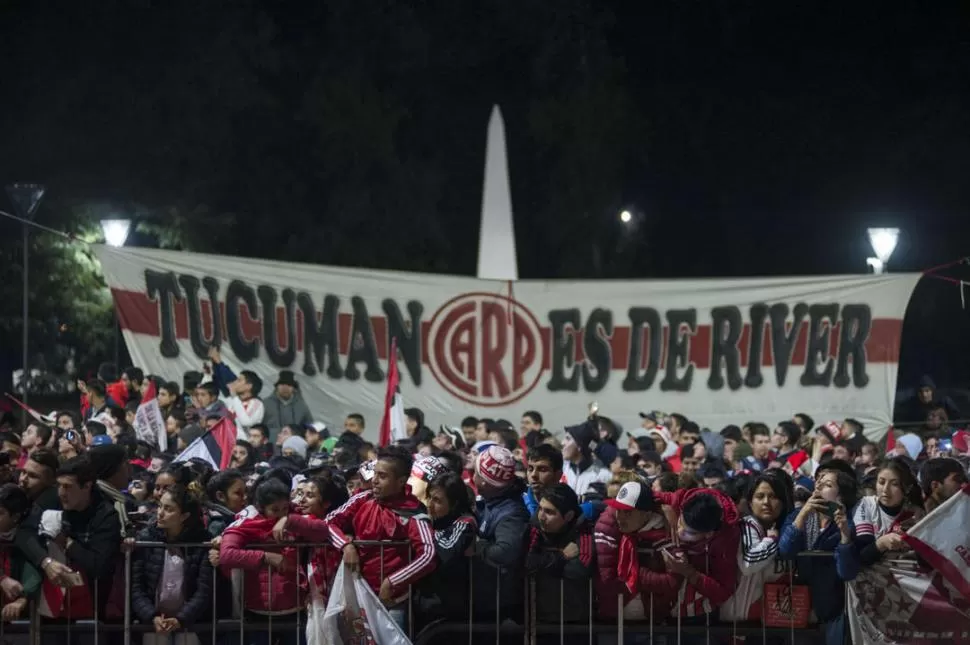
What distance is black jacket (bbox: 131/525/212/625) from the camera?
381 inches

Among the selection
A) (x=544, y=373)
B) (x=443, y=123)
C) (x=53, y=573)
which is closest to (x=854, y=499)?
(x=53, y=573)

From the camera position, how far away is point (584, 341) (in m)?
20.7

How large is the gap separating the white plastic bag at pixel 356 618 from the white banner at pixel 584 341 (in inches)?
419

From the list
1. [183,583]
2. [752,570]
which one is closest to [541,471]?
[752,570]

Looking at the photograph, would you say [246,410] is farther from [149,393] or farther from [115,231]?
[115,231]

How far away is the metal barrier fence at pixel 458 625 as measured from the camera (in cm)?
960

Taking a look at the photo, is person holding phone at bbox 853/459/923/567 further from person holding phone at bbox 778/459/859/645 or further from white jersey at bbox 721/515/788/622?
white jersey at bbox 721/515/788/622

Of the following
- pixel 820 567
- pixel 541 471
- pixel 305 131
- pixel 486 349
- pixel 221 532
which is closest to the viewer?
pixel 820 567

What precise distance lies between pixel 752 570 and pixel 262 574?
8.26 ft

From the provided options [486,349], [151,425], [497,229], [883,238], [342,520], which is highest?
[497,229]

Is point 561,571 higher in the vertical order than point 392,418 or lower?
lower

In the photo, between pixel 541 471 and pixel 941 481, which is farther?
pixel 541 471

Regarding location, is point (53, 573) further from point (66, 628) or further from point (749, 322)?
point (749, 322)

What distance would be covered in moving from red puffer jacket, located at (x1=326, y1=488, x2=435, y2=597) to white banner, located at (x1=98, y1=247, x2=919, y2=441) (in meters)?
10.4
